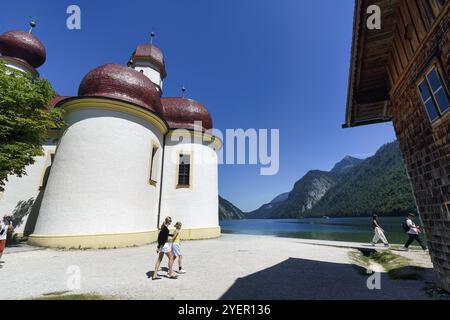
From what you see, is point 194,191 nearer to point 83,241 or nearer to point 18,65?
point 83,241

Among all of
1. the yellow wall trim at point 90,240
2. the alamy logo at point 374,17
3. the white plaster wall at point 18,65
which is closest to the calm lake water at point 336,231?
the alamy logo at point 374,17

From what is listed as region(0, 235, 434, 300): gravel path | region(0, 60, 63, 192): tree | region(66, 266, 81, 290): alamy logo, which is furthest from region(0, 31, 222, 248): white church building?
region(66, 266, 81, 290): alamy logo

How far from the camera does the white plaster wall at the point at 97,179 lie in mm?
11609

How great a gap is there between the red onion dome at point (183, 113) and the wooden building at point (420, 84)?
44.7 ft

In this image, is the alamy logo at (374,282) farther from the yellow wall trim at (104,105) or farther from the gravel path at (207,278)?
the yellow wall trim at (104,105)

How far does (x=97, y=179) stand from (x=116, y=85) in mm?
5881

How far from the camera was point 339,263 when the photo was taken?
28.5ft

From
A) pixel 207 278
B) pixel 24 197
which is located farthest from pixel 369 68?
pixel 24 197

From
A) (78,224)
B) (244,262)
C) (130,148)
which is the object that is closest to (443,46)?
(244,262)

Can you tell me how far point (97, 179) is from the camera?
12.2 meters

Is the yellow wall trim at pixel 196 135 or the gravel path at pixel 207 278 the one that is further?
the yellow wall trim at pixel 196 135

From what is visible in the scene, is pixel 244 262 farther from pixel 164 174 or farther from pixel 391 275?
pixel 164 174

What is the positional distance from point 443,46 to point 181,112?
1689 cm
